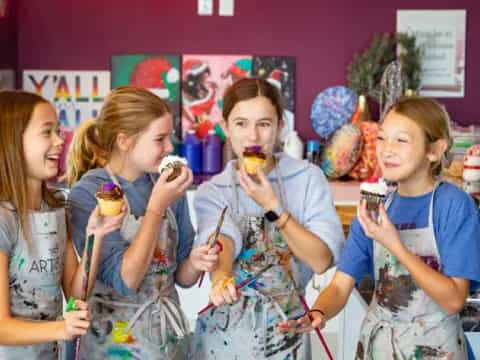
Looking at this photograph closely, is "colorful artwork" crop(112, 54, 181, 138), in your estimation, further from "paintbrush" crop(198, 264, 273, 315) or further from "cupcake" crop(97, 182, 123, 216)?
"cupcake" crop(97, 182, 123, 216)

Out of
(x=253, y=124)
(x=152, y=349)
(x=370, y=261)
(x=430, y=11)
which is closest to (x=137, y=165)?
(x=253, y=124)

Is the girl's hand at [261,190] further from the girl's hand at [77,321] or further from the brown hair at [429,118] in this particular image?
the girl's hand at [77,321]

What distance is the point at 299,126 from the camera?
16.2ft

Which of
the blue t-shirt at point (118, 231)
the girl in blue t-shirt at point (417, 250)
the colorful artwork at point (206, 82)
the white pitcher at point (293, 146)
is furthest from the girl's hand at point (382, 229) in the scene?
the colorful artwork at point (206, 82)

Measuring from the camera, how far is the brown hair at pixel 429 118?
1.92m

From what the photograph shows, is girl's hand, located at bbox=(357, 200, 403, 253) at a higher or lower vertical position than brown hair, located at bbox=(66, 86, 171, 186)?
lower

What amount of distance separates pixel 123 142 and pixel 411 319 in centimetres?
79

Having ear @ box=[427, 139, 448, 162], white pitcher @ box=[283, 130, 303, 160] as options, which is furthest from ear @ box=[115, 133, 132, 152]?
white pitcher @ box=[283, 130, 303, 160]

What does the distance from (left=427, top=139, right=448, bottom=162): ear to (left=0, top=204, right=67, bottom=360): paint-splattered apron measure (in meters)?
0.83

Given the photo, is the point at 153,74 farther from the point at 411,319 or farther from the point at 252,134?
the point at 411,319

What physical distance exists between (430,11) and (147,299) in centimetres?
327

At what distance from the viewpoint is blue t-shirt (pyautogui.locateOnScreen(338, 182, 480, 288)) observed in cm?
185

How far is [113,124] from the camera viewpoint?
214 centimetres

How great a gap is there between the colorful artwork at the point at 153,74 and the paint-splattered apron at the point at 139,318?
276 cm
